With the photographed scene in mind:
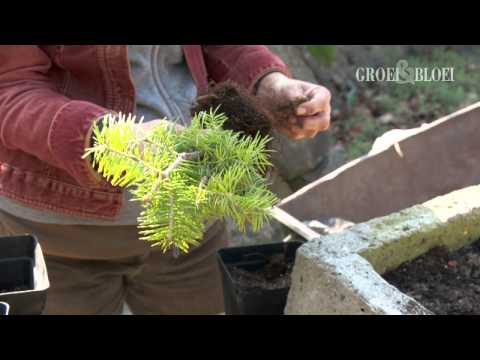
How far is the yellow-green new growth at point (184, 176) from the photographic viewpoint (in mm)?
931

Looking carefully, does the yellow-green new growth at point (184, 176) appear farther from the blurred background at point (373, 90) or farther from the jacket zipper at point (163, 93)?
→ the blurred background at point (373, 90)

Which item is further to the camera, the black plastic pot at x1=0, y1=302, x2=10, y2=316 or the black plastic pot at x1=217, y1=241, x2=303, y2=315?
the black plastic pot at x1=217, y1=241, x2=303, y2=315

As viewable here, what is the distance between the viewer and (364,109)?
427 centimetres

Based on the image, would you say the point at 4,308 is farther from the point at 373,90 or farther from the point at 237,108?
the point at 373,90

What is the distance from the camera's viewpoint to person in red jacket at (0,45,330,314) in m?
1.26

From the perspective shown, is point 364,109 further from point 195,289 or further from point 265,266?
point 265,266

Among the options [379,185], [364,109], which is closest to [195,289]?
[379,185]

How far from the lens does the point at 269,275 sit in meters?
1.31

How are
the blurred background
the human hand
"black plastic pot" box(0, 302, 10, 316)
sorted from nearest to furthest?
"black plastic pot" box(0, 302, 10, 316), the human hand, the blurred background

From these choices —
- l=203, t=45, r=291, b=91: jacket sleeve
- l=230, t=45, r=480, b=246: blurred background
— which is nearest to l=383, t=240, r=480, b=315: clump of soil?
l=203, t=45, r=291, b=91: jacket sleeve

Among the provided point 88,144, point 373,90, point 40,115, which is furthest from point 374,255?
point 373,90

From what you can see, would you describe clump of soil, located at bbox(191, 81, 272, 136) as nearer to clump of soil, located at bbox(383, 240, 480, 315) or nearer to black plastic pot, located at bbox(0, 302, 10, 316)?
clump of soil, located at bbox(383, 240, 480, 315)

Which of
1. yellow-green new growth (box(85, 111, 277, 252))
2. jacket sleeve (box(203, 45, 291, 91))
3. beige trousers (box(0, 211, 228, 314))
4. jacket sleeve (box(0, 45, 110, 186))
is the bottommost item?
beige trousers (box(0, 211, 228, 314))

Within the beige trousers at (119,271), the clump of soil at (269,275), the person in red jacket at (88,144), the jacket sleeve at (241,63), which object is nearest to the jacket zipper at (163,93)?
the person in red jacket at (88,144)
